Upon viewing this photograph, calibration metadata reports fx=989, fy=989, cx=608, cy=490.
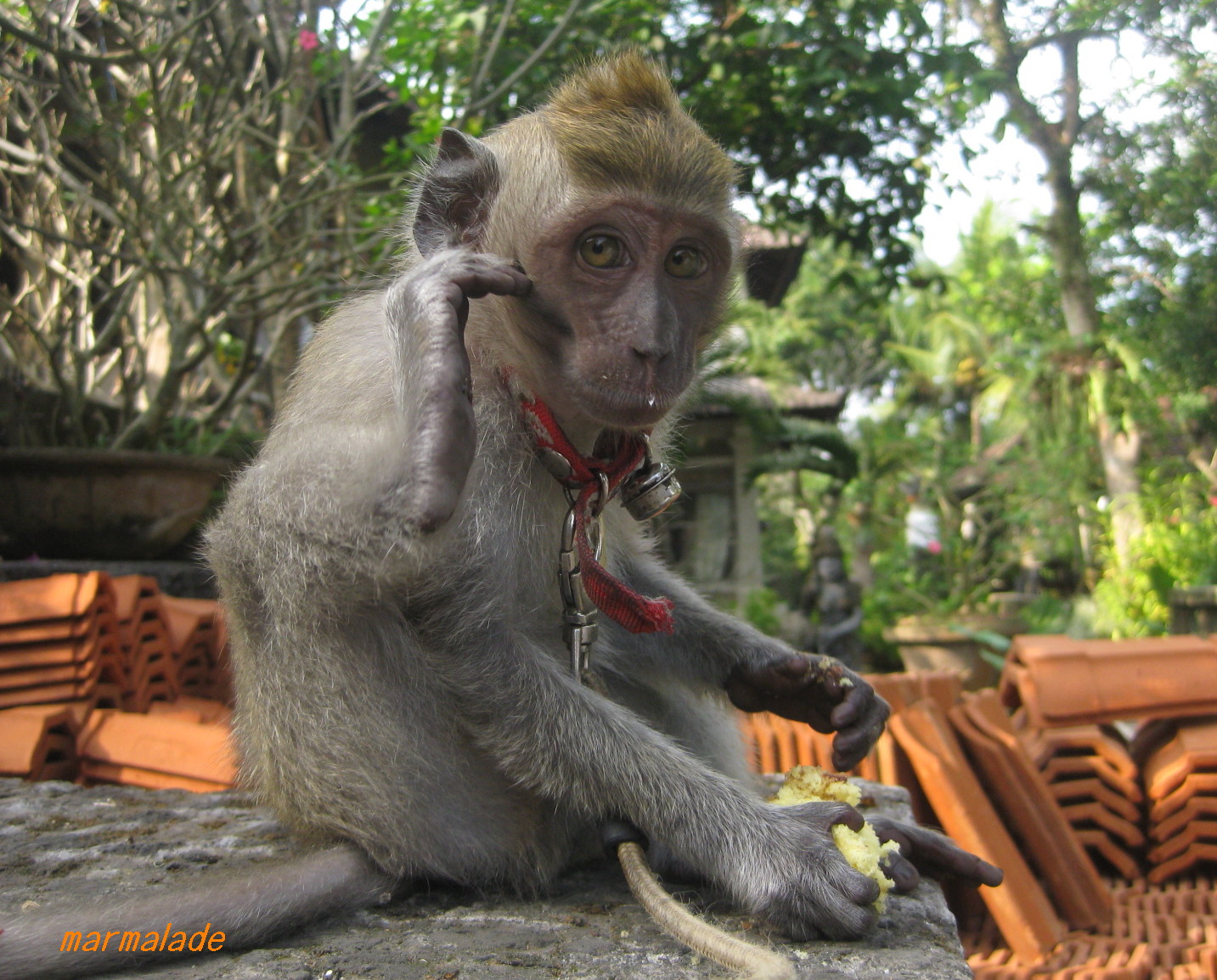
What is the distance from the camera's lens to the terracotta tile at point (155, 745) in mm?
3150

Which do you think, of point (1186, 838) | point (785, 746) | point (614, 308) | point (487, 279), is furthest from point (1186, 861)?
point (487, 279)

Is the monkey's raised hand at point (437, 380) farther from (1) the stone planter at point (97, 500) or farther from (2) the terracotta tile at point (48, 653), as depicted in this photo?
(1) the stone planter at point (97, 500)

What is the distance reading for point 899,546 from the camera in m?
16.0

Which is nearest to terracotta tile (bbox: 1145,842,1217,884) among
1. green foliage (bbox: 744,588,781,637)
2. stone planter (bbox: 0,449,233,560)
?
stone planter (bbox: 0,449,233,560)

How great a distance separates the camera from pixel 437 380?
1612 mm

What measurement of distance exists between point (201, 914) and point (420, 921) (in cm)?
42

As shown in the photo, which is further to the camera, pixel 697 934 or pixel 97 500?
pixel 97 500

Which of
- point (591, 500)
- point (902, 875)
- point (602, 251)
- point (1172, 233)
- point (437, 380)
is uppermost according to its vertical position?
point (1172, 233)

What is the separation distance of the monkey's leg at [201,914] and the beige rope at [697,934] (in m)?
0.53

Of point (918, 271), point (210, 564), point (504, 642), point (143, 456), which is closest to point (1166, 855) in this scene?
point (504, 642)

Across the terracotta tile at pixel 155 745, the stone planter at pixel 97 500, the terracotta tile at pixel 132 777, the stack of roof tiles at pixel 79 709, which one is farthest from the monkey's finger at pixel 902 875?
the stone planter at pixel 97 500

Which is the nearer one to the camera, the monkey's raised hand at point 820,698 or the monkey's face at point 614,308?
the monkey's face at point 614,308

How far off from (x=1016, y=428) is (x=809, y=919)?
18.4m

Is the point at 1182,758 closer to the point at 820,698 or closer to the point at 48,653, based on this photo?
the point at 820,698
